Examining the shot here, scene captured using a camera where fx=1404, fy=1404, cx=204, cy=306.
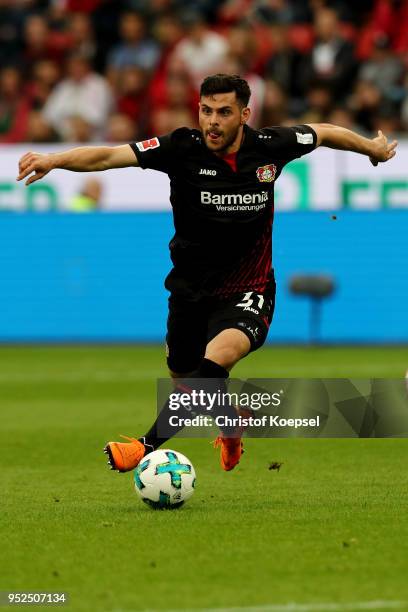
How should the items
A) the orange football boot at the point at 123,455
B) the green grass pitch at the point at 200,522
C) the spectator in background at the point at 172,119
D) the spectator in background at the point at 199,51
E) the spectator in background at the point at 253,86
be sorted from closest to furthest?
the green grass pitch at the point at 200,522 → the orange football boot at the point at 123,455 → the spectator in background at the point at 172,119 → the spectator in background at the point at 253,86 → the spectator in background at the point at 199,51

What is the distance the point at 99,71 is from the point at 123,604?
55.0 ft

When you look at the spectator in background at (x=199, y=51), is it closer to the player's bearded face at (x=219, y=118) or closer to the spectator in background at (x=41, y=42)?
the spectator in background at (x=41, y=42)

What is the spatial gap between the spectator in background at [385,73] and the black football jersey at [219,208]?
1139 cm

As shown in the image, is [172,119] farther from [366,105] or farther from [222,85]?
[222,85]

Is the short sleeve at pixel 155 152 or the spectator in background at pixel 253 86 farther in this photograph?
the spectator in background at pixel 253 86

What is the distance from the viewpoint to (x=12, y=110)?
814 inches

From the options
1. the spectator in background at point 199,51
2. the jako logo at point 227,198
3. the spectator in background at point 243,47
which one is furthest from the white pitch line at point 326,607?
the spectator in background at point 199,51

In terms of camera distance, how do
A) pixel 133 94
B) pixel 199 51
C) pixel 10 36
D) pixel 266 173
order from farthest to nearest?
pixel 10 36, pixel 133 94, pixel 199 51, pixel 266 173

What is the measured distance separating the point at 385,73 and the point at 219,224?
39.2ft

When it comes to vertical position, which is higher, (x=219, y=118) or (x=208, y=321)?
(x=219, y=118)

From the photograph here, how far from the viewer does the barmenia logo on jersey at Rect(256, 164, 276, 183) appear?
8.16 meters

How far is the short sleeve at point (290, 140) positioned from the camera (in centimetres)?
830

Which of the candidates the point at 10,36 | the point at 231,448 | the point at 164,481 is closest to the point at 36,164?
the point at 164,481

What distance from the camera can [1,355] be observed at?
16.2m
